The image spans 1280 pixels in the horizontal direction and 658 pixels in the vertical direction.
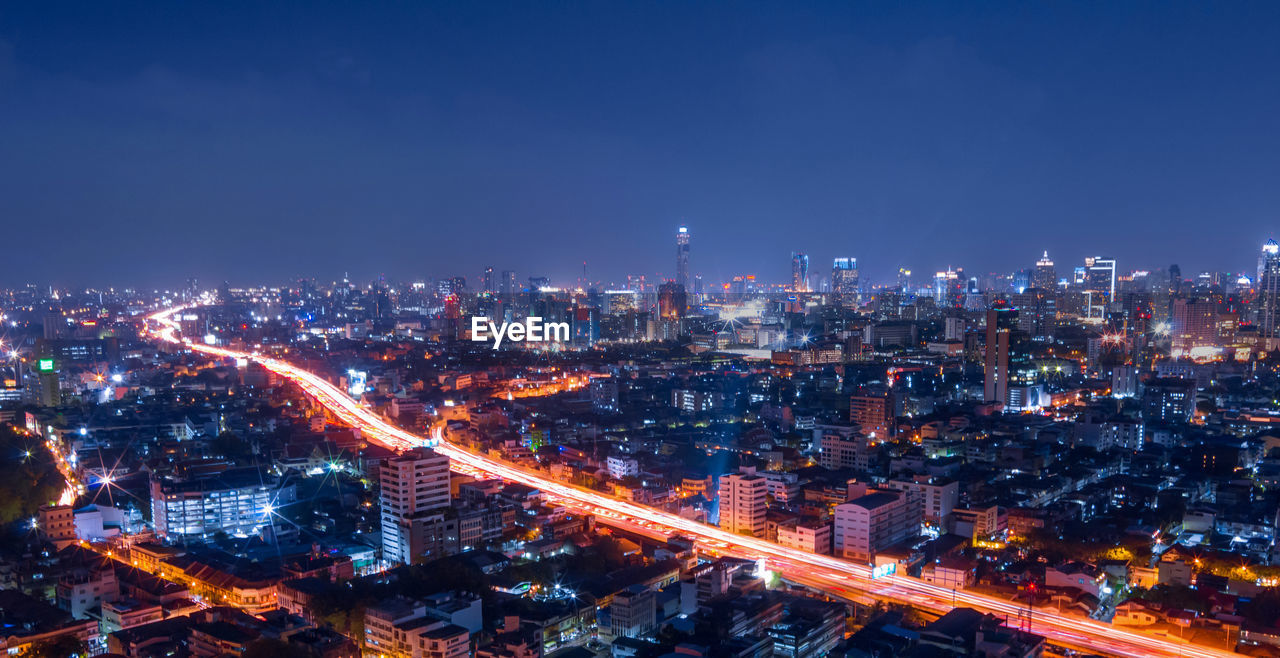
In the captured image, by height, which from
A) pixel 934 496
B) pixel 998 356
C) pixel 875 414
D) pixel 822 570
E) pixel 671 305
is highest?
pixel 671 305

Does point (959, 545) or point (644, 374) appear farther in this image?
point (644, 374)

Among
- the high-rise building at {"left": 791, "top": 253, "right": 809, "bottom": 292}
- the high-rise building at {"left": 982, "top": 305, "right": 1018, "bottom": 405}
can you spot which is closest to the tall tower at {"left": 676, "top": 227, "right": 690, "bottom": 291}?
the high-rise building at {"left": 791, "top": 253, "right": 809, "bottom": 292}

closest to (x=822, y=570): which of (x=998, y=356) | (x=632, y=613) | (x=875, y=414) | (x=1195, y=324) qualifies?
(x=632, y=613)

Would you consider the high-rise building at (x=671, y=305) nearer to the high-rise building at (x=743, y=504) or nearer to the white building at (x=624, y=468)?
the white building at (x=624, y=468)

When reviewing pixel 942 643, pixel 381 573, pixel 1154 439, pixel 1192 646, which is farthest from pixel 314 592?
pixel 1154 439

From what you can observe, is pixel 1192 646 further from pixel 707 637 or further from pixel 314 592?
pixel 314 592

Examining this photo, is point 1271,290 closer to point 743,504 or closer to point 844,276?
point 844,276
